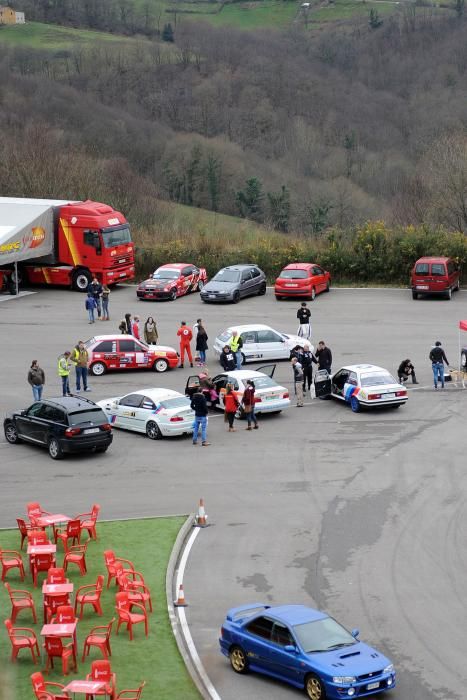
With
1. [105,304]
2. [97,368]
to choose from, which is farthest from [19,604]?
[105,304]

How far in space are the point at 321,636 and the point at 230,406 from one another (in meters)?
14.6

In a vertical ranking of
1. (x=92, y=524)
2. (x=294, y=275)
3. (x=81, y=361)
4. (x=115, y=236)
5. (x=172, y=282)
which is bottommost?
(x=92, y=524)

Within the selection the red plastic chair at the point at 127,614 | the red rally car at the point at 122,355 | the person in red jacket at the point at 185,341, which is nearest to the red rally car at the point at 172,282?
the person in red jacket at the point at 185,341

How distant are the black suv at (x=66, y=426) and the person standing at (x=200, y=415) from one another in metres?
2.25

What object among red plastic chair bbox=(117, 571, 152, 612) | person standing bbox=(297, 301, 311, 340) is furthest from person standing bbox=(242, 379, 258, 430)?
red plastic chair bbox=(117, 571, 152, 612)

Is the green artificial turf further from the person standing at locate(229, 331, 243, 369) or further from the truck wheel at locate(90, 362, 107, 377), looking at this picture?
the truck wheel at locate(90, 362, 107, 377)

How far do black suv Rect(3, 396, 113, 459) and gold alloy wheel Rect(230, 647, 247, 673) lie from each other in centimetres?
1192

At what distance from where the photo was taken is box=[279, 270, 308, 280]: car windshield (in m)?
48.6

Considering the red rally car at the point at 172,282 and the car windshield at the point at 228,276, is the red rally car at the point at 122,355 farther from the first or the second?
the car windshield at the point at 228,276

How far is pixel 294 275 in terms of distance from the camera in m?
→ 48.8

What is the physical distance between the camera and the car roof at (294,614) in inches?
663

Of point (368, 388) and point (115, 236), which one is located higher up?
point (115, 236)

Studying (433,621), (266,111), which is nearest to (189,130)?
(266,111)

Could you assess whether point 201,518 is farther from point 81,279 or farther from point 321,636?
point 81,279
